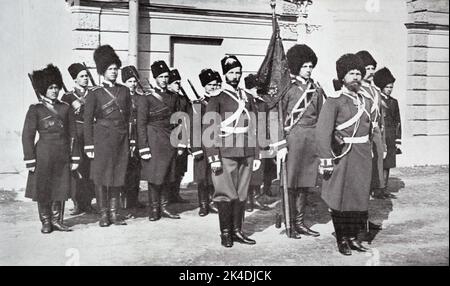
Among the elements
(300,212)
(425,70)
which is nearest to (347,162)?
(300,212)

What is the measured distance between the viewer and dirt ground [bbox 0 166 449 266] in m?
4.38

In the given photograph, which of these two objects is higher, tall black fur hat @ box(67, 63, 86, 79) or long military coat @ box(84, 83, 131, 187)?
tall black fur hat @ box(67, 63, 86, 79)

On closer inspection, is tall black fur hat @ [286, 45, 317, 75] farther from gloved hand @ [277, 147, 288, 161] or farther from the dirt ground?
the dirt ground

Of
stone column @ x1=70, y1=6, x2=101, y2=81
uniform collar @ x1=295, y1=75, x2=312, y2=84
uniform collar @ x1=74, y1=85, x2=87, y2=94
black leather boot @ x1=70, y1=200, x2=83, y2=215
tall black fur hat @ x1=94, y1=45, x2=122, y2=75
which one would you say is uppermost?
stone column @ x1=70, y1=6, x2=101, y2=81

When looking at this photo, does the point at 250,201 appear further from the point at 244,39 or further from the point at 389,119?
the point at 244,39

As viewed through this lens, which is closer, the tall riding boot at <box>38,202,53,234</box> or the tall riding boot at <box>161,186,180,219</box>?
the tall riding boot at <box>38,202,53,234</box>

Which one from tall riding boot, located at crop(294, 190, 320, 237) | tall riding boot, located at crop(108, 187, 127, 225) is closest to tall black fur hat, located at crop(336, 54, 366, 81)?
tall riding boot, located at crop(294, 190, 320, 237)

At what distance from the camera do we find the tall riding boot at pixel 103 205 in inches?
215

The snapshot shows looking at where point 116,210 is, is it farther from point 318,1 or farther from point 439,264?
point 318,1

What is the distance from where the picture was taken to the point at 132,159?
6223mm

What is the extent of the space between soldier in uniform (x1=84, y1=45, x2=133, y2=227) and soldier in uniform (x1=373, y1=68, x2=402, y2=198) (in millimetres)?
3725

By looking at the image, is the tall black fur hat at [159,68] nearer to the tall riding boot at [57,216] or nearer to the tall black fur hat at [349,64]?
the tall riding boot at [57,216]

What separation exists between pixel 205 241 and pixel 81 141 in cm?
210
